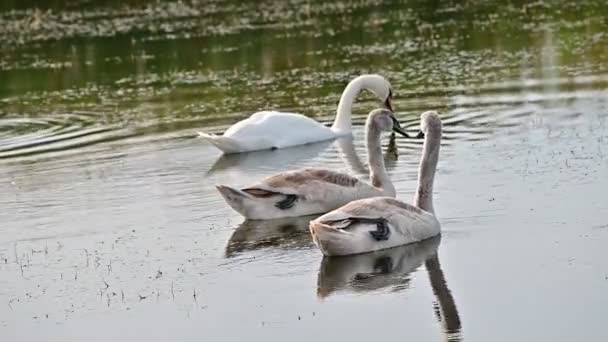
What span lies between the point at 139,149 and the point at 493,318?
9084 millimetres

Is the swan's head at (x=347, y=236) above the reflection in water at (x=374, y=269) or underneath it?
above

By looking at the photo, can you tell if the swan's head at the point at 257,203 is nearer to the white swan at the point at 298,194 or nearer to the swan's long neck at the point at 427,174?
the white swan at the point at 298,194

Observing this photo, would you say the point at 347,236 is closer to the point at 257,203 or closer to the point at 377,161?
the point at 257,203

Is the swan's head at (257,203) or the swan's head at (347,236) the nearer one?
the swan's head at (347,236)

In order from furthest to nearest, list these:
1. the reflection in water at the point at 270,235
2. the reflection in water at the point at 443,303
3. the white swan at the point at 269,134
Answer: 1. the white swan at the point at 269,134
2. the reflection in water at the point at 270,235
3. the reflection in water at the point at 443,303

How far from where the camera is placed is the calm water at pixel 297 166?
9391 mm

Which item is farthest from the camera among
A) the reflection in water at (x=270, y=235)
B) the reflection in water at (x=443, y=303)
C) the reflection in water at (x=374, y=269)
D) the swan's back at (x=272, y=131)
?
the swan's back at (x=272, y=131)

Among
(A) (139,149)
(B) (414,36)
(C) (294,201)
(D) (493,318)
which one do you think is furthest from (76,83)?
(D) (493,318)

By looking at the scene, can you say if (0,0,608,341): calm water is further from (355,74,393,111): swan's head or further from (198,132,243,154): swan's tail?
(355,74,393,111): swan's head

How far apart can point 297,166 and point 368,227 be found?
4956 millimetres

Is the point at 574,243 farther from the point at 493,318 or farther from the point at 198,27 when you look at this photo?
the point at 198,27

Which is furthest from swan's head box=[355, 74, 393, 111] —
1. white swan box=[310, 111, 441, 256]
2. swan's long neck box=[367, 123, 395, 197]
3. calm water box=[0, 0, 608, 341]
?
white swan box=[310, 111, 441, 256]

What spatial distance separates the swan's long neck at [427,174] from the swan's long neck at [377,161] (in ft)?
3.11

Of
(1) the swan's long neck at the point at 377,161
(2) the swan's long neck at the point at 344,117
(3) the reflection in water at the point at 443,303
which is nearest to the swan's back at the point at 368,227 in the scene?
(3) the reflection in water at the point at 443,303
